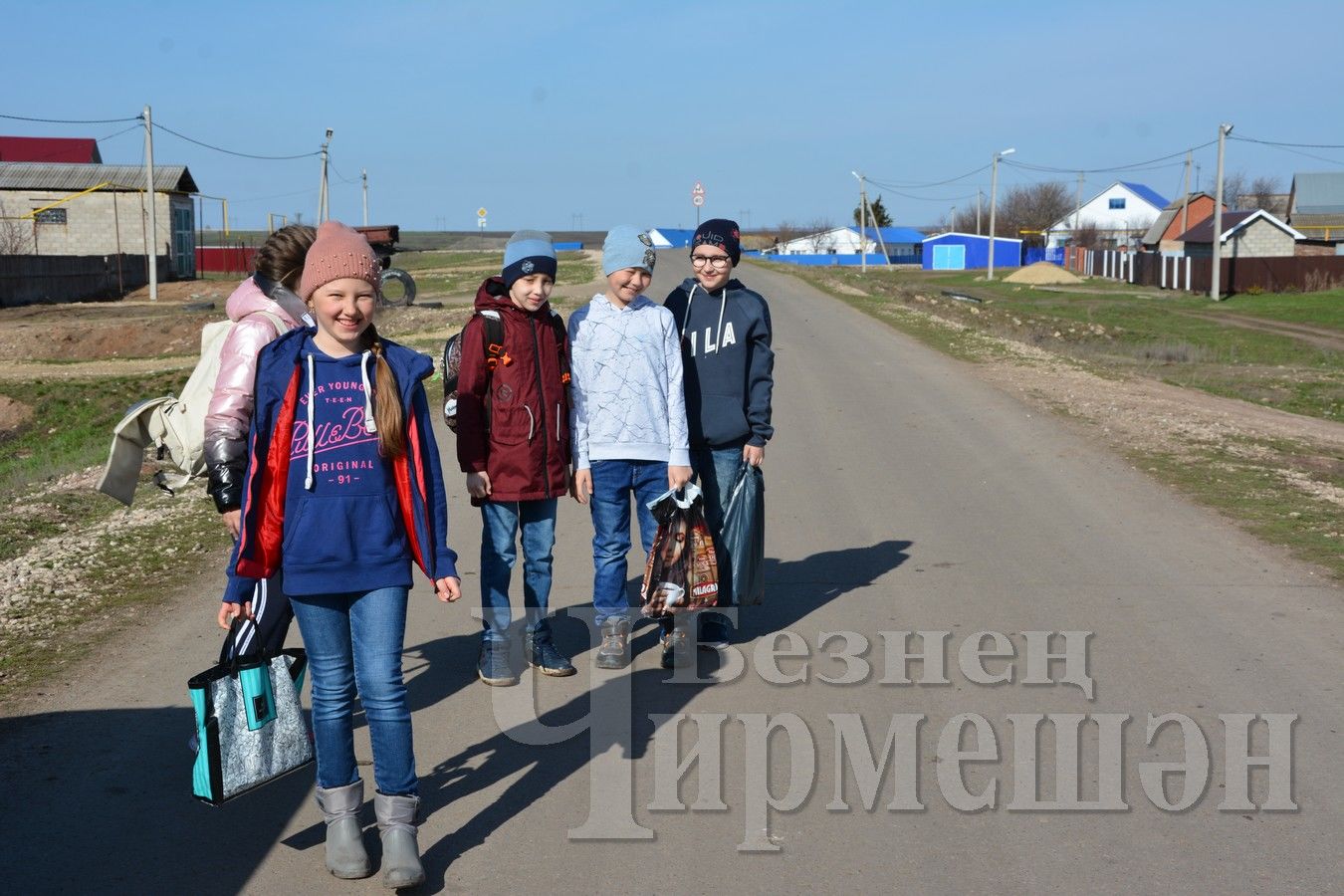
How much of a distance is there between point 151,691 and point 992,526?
531cm

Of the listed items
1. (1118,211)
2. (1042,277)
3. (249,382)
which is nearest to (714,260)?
(249,382)

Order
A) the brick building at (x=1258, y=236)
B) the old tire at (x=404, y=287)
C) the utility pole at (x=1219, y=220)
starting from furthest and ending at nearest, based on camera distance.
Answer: the brick building at (x=1258, y=236) < the utility pole at (x=1219, y=220) < the old tire at (x=404, y=287)

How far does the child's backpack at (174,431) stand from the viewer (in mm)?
4555

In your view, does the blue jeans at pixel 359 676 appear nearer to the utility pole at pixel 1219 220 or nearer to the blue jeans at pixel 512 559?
the blue jeans at pixel 512 559

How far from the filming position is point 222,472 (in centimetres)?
412

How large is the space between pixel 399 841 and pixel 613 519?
7.36 feet

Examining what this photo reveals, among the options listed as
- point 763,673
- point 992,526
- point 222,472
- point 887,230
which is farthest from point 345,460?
point 887,230

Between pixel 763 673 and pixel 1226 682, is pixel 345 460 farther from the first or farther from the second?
pixel 1226 682

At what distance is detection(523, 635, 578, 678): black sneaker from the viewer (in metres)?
5.67

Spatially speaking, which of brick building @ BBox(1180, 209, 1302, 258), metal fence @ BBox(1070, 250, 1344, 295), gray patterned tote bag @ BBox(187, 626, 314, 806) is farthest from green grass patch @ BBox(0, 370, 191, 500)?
brick building @ BBox(1180, 209, 1302, 258)

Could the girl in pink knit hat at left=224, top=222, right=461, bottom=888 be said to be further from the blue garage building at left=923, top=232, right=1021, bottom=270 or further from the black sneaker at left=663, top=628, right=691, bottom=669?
the blue garage building at left=923, top=232, right=1021, bottom=270

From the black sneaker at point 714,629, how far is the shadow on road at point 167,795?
1.36 ft

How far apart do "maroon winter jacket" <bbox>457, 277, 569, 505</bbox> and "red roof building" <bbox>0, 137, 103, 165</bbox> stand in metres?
80.8

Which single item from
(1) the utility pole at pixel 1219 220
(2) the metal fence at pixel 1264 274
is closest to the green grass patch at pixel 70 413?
(1) the utility pole at pixel 1219 220
